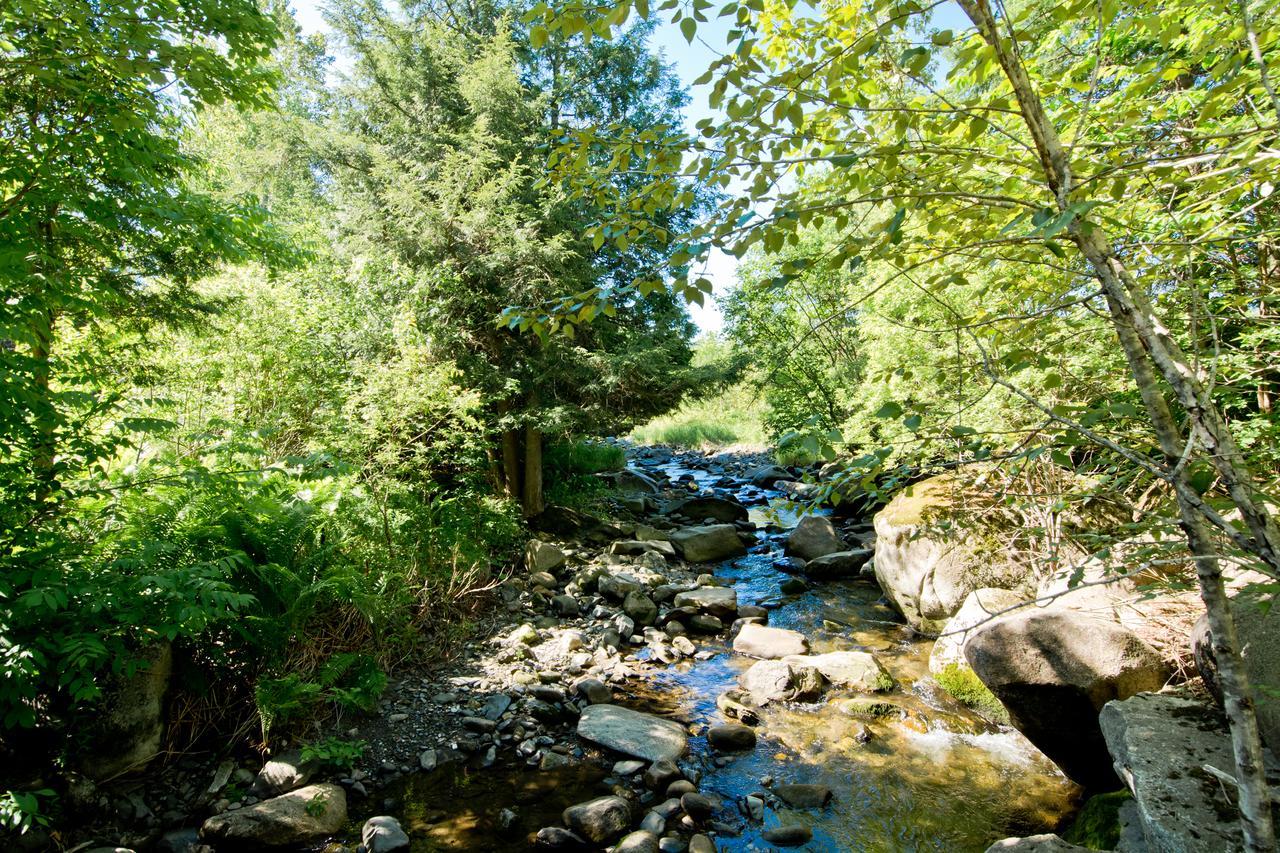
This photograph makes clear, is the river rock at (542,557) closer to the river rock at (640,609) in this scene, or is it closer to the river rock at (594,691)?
the river rock at (640,609)

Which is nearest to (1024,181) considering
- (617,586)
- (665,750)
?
(665,750)

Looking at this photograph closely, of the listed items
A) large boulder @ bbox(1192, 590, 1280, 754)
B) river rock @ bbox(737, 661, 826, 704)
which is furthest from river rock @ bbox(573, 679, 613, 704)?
large boulder @ bbox(1192, 590, 1280, 754)

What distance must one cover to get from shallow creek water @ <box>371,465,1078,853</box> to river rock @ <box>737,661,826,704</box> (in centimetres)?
14

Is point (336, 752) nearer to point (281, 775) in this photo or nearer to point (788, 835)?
point (281, 775)

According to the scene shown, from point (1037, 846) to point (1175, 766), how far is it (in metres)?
0.89

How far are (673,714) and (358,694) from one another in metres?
2.84

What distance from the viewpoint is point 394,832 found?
427cm

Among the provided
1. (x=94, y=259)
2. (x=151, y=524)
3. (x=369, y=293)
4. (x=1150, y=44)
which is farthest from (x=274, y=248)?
(x=1150, y=44)

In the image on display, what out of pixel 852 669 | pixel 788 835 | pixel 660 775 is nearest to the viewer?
pixel 788 835

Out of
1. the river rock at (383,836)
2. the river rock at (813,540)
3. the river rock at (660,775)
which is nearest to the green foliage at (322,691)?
the river rock at (383,836)

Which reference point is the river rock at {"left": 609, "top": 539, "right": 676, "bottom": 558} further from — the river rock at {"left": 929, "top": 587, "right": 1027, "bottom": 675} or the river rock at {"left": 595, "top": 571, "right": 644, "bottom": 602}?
the river rock at {"left": 929, "top": 587, "right": 1027, "bottom": 675}

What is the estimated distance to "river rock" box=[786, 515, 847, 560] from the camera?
447 inches

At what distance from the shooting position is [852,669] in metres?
6.62

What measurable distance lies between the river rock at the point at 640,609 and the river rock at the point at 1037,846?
4.91 metres
